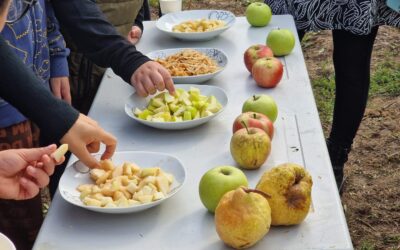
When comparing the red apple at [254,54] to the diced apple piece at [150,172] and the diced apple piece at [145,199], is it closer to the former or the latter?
the diced apple piece at [150,172]

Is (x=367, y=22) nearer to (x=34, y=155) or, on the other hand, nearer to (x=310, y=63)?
(x=34, y=155)

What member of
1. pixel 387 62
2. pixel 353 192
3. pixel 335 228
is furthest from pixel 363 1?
pixel 387 62

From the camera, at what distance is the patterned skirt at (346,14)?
255 centimetres

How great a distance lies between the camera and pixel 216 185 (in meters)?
1.44

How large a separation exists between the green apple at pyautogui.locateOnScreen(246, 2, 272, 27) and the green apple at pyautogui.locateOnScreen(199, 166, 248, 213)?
125cm

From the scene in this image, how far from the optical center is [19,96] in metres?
1.64

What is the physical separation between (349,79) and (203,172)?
54.3 inches

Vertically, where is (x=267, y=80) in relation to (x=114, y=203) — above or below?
below

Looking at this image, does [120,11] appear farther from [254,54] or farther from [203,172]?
[203,172]

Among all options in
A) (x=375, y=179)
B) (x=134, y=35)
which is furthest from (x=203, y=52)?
(x=375, y=179)

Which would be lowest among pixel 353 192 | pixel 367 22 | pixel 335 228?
pixel 353 192

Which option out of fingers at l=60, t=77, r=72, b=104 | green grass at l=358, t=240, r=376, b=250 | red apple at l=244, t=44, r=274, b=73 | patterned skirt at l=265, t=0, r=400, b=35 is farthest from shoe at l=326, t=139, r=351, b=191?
fingers at l=60, t=77, r=72, b=104

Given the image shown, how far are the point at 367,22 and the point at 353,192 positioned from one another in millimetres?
975

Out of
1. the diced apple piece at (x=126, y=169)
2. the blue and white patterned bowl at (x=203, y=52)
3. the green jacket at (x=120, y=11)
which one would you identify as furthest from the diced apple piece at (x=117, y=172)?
the green jacket at (x=120, y=11)
